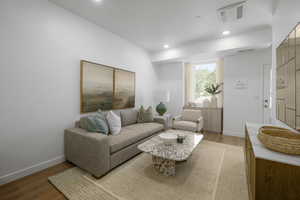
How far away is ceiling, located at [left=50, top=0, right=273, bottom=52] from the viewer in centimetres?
220

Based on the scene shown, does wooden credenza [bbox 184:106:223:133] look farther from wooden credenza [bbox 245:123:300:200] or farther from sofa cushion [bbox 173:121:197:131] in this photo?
wooden credenza [bbox 245:123:300:200]

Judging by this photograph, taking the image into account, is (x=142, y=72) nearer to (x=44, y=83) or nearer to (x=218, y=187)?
(x=44, y=83)

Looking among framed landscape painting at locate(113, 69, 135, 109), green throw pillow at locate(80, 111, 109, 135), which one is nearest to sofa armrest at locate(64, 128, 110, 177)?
green throw pillow at locate(80, 111, 109, 135)

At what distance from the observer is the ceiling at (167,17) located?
2.20m

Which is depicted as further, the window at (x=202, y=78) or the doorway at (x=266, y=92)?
the window at (x=202, y=78)

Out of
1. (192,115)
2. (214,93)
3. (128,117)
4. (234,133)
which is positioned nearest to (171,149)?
(128,117)

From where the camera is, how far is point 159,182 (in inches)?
69.7

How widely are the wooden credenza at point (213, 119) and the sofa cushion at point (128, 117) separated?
8.19ft

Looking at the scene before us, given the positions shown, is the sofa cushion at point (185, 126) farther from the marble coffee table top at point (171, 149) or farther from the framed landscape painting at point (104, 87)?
the framed landscape painting at point (104, 87)

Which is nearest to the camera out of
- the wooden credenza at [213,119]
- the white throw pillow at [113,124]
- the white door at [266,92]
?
the white throw pillow at [113,124]

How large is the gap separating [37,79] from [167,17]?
2685 millimetres

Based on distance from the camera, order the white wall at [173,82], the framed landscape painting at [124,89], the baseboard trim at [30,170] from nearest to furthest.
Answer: the baseboard trim at [30,170], the framed landscape painting at [124,89], the white wall at [173,82]

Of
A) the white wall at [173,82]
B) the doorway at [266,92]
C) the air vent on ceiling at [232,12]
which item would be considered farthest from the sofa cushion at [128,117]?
the doorway at [266,92]

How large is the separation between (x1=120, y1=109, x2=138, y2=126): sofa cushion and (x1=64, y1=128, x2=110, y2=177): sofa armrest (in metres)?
1.16
